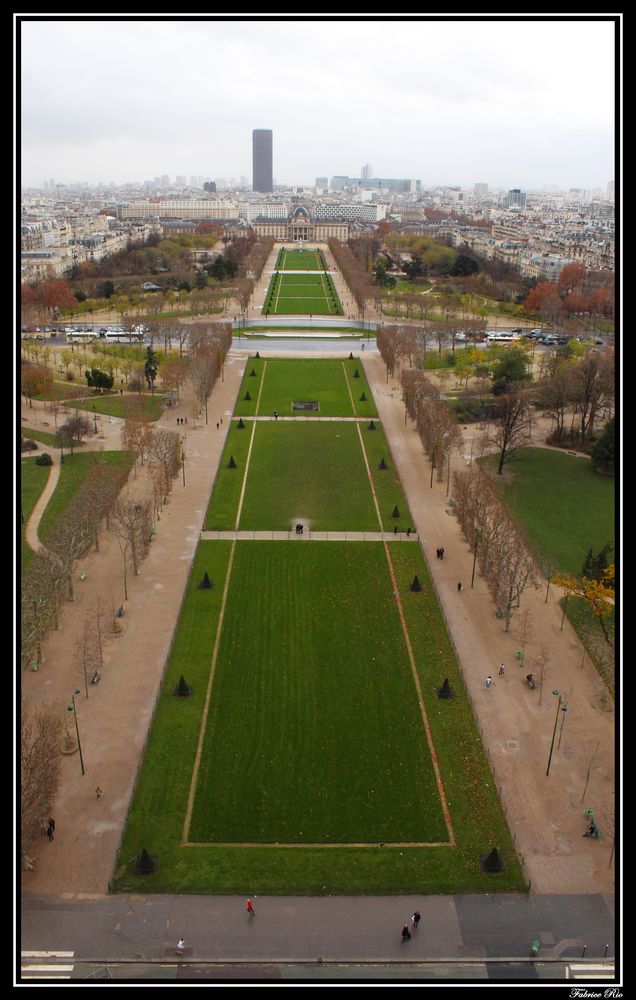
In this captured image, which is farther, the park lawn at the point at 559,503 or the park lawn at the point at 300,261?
the park lawn at the point at 300,261

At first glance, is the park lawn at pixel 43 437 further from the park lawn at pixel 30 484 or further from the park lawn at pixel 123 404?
the park lawn at pixel 123 404

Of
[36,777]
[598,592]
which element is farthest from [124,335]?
[36,777]

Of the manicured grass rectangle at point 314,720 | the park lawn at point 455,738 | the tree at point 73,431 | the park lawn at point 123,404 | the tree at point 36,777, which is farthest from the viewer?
the park lawn at point 123,404

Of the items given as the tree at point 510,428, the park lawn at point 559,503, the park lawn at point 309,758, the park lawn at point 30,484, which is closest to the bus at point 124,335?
the park lawn at point 30,484

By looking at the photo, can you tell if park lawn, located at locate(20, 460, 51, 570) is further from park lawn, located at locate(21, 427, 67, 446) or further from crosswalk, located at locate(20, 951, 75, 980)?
crosswalk, located at locate(20, 951, 75, 980)

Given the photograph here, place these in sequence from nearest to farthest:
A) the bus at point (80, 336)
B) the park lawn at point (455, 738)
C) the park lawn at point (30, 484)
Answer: the park lawn at point (455, 738)
the park lawn at point (30, 484)
the bus at point (80, 336)

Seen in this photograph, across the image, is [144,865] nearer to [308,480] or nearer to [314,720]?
[314,720]

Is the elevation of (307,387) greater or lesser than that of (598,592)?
greater
